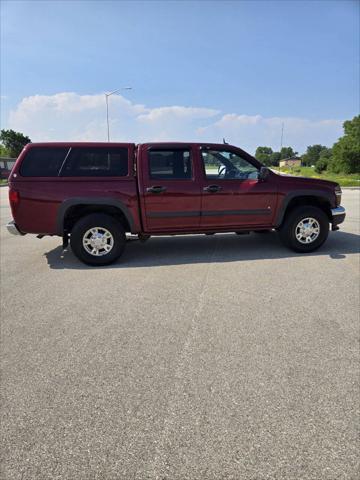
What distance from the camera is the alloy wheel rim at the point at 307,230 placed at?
19.4ft

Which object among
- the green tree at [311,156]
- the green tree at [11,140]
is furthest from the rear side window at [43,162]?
the green tree at [311,156]

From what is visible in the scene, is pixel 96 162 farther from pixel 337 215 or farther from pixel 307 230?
pixel 337 215

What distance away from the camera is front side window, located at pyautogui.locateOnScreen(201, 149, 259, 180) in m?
5.62

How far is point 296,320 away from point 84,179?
12.1 feet

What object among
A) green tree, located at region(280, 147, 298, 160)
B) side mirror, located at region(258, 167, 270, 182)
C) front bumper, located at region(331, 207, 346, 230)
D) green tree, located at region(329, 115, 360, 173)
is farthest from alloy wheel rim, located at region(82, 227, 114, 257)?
green tree, located at region(280, 147, 298, 160)

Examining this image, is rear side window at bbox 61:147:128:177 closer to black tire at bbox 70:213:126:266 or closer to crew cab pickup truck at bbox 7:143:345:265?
crew cab pickup truck at bbox 7:143:345:265

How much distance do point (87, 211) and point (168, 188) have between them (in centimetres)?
138

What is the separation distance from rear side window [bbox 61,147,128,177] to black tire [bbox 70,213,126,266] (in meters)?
0.68

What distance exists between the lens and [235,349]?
111 inches

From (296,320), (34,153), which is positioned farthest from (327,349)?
(34,153)

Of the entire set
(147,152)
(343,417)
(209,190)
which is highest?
(147,152)

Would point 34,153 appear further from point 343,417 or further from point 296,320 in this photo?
point 343,417

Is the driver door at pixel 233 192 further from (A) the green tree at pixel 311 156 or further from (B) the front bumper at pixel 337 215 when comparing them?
(A) the green tree at pixel 311 156

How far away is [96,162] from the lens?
17.3 feet
